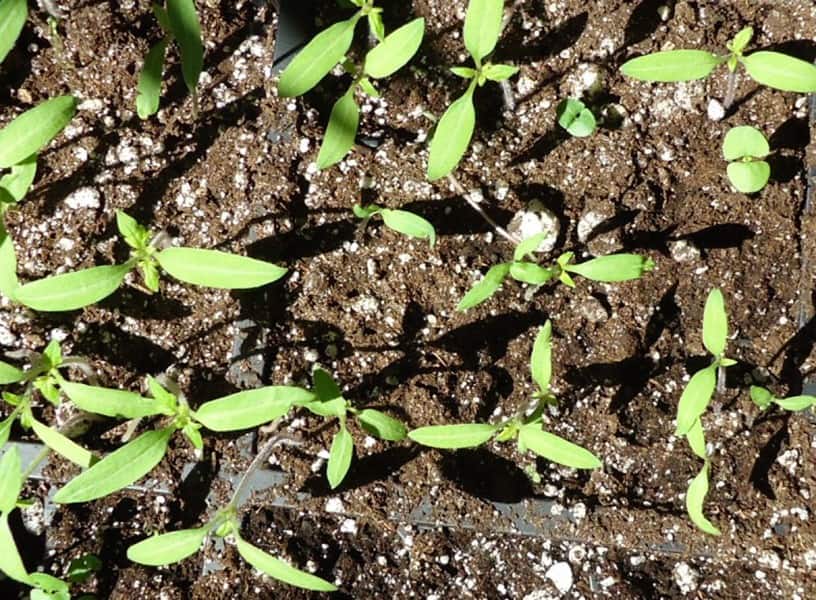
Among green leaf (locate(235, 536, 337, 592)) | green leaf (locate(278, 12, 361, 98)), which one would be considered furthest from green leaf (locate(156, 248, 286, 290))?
green leaf (locate(235, 536, 337, 592))

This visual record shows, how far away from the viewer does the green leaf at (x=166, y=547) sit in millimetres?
1088

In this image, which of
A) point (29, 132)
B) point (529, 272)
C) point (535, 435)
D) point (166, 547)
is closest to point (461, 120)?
point (529, 272)

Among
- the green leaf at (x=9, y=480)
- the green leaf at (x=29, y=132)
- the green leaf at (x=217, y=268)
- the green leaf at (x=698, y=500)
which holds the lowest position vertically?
the green leaf at (x=698, y=500)

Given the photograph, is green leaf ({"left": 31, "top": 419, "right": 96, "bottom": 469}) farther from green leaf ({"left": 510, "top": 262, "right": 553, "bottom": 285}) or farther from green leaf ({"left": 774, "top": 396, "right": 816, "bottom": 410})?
green leaf ({"left": 774, "top": 396, "right": 816, "bottom": 410})

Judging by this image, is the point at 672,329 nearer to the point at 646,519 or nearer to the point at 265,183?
the point at 646,519

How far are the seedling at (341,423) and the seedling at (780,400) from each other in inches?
21.3

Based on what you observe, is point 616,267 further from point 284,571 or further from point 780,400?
point 284,571

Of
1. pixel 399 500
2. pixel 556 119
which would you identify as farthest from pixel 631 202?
pixel 399 500

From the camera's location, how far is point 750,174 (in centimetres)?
125

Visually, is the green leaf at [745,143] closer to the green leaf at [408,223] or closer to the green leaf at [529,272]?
the green leaf at [529,272]

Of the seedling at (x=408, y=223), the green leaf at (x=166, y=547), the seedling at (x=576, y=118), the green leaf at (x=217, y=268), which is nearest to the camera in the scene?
the green leaf at (x=217, y=268)

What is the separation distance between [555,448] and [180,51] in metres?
0.75

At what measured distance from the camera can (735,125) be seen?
135 centimetres

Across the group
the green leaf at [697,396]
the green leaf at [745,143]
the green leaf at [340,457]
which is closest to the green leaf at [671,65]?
the green leaf at [745,143]
